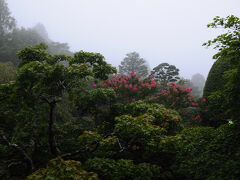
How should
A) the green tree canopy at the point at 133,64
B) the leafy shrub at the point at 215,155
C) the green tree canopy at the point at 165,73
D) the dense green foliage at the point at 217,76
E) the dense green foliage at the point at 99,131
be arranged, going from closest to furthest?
the leafy shrub at the point at 215,155 < the dense green foliage at the point at 99,131 < the dense green foliage at the point at 217,76 < the green tree canopy at the point at 165,73 < the green tree canopy at the point at 133,64

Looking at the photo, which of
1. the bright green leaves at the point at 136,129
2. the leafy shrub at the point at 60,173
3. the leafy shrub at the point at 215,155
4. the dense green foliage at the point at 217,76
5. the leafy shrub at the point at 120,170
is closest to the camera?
the leafy shrub at the point at 215,155

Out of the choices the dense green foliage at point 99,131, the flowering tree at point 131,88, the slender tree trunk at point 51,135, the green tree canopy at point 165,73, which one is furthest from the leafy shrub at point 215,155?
the green tree canopy at point 165,73

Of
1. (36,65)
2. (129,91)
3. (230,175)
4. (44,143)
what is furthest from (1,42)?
(230,175)

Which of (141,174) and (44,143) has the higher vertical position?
(44,143)

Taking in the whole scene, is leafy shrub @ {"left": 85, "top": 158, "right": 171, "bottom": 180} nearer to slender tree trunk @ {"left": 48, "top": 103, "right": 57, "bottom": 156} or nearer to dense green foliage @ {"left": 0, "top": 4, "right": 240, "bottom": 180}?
dense green foliage @ {"left": 0, "top": 4, "right": 240, "bottom": 180}

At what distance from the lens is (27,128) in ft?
16.2

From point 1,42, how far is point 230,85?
21174 mm

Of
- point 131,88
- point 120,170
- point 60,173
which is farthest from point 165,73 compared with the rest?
point 60,173

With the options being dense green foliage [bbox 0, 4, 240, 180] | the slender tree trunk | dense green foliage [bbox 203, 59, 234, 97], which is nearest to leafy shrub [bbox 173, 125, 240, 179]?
dense green foliage [bbox 0, 4, 240, 180]

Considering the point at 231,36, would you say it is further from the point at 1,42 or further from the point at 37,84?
the point at 1,42

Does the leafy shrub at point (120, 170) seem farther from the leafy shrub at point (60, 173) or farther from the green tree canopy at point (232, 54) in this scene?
the green tree canopy at point (232, 54)

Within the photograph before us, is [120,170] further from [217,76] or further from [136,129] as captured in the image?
[217,76]

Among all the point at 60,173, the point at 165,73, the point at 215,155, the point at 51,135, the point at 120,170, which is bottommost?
the point at 120,170

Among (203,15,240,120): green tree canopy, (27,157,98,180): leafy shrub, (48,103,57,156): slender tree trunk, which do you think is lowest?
(27,157,98,180): leafy shrub
